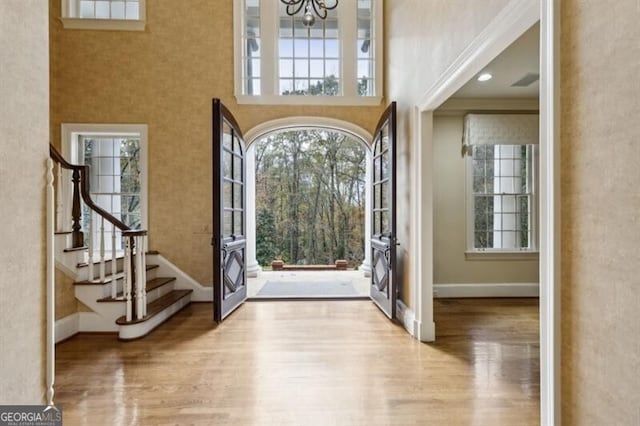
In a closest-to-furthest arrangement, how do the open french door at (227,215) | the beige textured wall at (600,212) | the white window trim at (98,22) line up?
the beige textured wall at (600,212), the open french door at (227,215), the white window trim at (98,22)

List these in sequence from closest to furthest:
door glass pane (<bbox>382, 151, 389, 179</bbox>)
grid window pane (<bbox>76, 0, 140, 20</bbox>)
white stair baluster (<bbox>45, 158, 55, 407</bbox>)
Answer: white stair baluster (<bbox>45, 158, 55, 407</bbox>)
door glass pane (<bbox>382, 151, 389, 179</bbox>)
grid window pane (<bbox>76, 0, 140, 20</bbox>)

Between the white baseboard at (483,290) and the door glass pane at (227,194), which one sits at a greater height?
the door glass pane at (227,194)

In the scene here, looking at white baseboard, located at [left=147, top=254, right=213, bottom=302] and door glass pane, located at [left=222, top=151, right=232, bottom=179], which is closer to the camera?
door glass pane, located at [left=222, top=151, right=232, bottom=179]

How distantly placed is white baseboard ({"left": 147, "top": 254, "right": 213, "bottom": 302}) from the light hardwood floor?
0.83m

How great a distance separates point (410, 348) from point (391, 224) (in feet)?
4.23

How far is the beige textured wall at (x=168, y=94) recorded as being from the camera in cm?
472

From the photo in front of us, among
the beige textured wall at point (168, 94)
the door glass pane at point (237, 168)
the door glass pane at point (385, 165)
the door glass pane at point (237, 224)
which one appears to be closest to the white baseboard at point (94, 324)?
the beige textured wall at point (168, 94)

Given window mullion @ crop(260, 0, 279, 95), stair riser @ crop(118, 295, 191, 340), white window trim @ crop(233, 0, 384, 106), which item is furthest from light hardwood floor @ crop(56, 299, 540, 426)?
window mullion @ crop(260, 0, 279, 95)

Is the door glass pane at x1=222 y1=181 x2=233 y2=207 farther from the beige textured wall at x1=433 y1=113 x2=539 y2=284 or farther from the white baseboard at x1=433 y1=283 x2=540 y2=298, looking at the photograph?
the white baseboard at x1=433 y1=283 x2=540 y2=298

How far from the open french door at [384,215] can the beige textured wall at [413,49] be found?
0.16 m

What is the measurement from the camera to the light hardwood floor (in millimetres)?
2064

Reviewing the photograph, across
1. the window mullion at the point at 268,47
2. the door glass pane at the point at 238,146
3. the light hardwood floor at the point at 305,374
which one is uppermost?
the window mullion at the point at 268,47

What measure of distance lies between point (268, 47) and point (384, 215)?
310 centimetres

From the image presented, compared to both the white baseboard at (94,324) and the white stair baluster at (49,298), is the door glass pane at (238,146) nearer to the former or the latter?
the white baseboard at (94,324)
